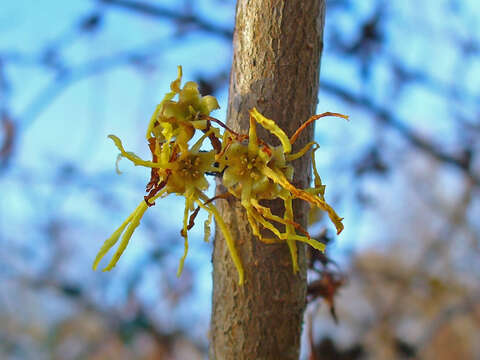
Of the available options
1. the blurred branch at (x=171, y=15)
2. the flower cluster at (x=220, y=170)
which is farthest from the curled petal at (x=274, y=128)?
the blurred branch at (x=171, y=15)

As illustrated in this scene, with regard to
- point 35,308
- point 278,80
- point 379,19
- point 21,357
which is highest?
point 379,19

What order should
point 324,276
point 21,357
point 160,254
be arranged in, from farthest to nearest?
point 21,357 → point 160,254 → point 324,276

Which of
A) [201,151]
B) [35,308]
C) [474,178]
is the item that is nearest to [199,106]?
[201,151]

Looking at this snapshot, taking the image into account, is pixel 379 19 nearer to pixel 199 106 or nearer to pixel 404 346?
pixel 404 346

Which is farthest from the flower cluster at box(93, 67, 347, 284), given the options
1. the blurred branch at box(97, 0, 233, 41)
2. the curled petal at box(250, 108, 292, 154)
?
the blurred branch at box(97, 0, 233, 41)

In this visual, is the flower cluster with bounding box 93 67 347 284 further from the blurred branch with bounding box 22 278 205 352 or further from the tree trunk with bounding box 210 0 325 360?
the blurred branch with bounding box 22 278 205 352

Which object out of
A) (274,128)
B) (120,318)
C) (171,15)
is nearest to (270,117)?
(274,128)

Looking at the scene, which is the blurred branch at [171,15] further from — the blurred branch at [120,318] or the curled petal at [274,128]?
the curled petal at [274,128]
